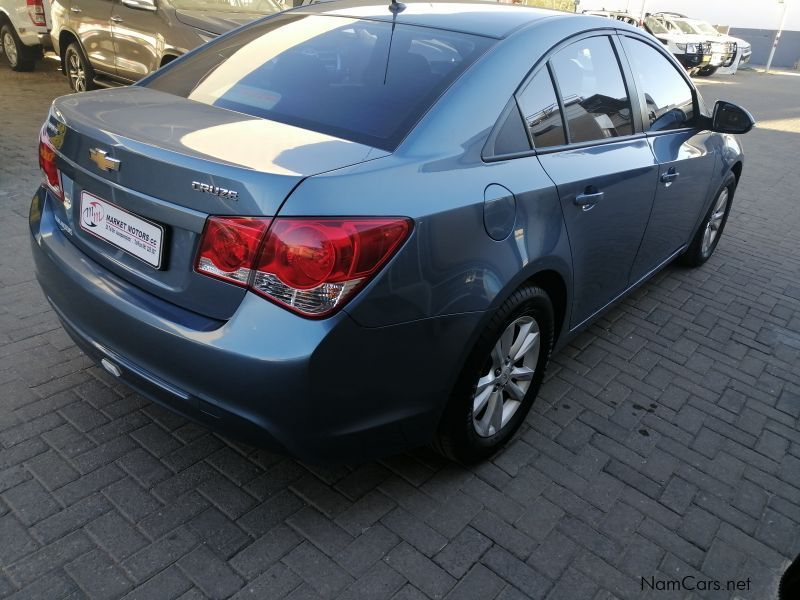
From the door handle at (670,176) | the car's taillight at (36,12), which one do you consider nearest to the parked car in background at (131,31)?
the car's taillight at (36,12)

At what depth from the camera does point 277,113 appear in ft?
7.66

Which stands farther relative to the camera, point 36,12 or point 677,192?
point 36,12

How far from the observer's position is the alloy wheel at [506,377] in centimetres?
246

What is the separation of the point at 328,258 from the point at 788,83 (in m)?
26.4

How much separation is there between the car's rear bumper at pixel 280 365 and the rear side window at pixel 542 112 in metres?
0.80

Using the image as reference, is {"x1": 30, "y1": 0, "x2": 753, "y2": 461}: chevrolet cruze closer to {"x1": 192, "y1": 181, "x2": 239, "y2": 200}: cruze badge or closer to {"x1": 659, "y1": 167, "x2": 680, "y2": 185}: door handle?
{"x1": 192, "y1": 181, "x2": 239, "y2": 200}: cruze badge

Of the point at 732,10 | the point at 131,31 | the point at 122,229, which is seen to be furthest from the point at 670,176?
the point at 732,10

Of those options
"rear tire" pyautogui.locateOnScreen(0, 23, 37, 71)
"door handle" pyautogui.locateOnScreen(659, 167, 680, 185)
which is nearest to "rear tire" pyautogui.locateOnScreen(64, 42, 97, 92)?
"rear tire" pyautogui.locateOnScreen(0, 23, 37, 71)

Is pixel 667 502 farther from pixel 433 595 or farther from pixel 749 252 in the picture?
pixel 749 252

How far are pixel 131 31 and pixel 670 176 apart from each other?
20.0ft

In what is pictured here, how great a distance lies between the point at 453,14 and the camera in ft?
8.87

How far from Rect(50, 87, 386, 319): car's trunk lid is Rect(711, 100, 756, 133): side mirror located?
2.68 m

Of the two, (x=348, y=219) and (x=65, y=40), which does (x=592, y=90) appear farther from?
(x=65, y=40)

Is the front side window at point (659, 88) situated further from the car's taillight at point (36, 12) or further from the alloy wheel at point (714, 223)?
the car's taillight at point (36, 12)
